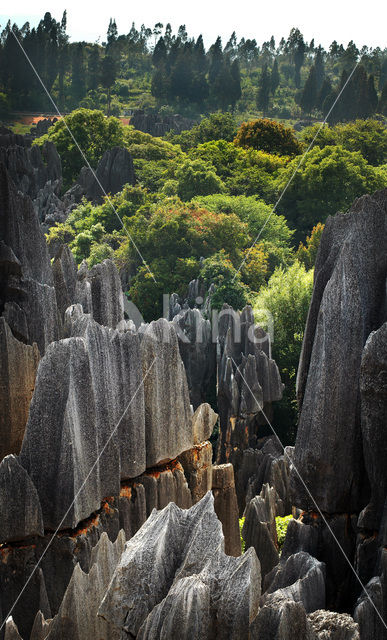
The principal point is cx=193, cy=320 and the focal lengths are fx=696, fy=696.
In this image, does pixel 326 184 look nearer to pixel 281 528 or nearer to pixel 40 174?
pixel 40 174

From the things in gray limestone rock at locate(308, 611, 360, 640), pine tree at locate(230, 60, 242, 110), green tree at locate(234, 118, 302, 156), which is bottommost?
gray limestone rock at locate(308, 611, 360, 640)

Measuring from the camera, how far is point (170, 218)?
25.5 meters

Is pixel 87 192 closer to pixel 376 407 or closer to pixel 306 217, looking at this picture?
pixel 306 217

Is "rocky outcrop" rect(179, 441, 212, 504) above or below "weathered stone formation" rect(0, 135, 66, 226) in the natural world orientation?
below

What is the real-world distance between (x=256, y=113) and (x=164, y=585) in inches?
2289

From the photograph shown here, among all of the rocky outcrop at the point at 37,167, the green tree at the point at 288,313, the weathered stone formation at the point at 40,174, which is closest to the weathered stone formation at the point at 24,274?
the green tree at the point at 288,313

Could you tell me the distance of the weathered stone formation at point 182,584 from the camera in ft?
11.8

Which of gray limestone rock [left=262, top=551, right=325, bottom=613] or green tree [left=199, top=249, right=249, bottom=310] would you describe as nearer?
gray limestone rock [left=262, top=551, right=325, bottom=613]

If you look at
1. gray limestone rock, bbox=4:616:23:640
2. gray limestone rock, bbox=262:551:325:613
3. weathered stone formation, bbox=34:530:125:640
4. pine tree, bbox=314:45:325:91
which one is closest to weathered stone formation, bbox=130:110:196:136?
pine tree, bbox=314:45:325:91

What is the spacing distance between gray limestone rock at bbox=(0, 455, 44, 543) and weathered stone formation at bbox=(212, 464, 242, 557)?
3465 millimetres

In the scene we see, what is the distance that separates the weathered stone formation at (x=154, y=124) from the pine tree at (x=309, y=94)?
10.7 meters

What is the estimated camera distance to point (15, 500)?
19.4 feet

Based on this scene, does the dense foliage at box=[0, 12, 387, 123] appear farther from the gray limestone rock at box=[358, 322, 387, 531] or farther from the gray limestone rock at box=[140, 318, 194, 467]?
the gray limestone rock at box=[358, 322, 387, 531]

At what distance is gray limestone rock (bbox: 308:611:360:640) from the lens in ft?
12.7
